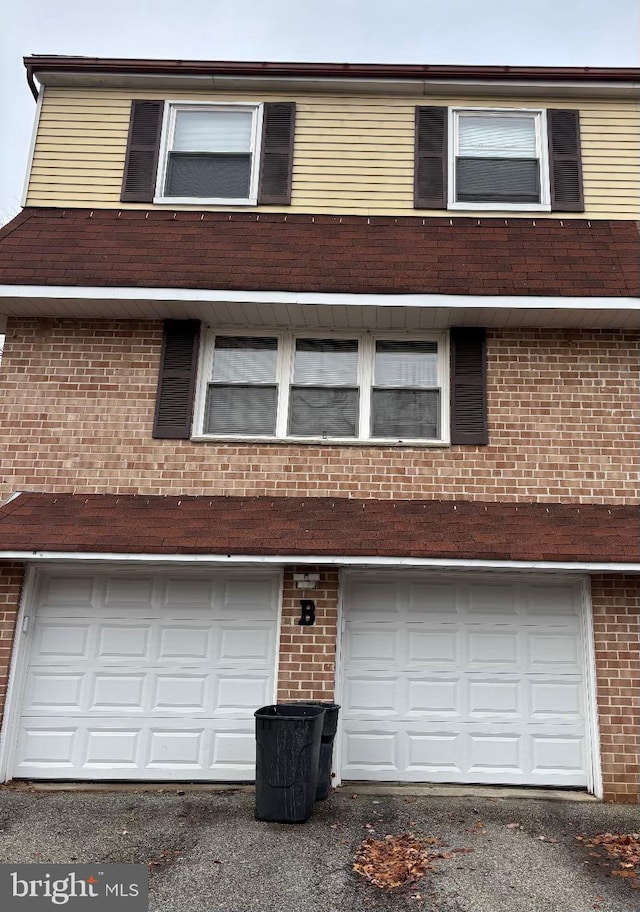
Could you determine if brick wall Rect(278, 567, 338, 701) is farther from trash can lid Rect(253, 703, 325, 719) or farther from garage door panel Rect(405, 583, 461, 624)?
garage door panel Rect(405, 583, 461, 624)

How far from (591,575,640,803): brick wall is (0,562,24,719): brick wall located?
635cm

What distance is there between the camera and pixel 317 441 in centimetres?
834

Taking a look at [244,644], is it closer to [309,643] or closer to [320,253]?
[309,643]

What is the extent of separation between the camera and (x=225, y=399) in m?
8.63

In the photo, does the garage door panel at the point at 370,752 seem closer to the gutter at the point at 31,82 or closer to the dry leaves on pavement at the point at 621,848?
the dry leaves on pavement at the point at 621,848

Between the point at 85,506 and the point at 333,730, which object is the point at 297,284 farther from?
the point at 333,730

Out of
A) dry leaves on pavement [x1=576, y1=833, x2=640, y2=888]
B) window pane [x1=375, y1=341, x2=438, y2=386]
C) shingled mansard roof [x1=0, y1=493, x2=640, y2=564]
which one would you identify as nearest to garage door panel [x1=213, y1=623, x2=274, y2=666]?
shingled mansard roof [x1=0, y1=493, x2=640, y2=564]

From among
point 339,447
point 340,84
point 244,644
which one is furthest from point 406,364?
point 340,84

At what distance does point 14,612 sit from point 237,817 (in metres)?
3.29

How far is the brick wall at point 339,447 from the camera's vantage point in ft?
26.9

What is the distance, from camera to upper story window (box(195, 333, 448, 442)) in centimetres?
850

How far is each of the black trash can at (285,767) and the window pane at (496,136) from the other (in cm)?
749

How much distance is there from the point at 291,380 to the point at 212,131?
378 centimetres

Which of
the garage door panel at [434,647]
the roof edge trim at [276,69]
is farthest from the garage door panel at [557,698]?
the roof edge trim at [276,69]
